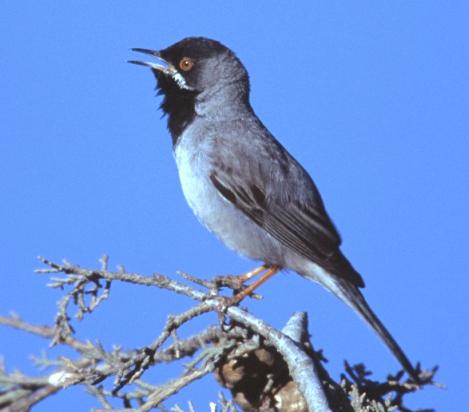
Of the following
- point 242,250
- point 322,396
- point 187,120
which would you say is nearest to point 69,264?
point 322,396

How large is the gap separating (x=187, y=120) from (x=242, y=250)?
1210 mm

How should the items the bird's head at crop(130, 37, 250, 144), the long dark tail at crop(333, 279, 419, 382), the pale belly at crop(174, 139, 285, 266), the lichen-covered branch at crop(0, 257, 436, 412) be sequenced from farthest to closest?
the bird's head at crop(130, 37, 250, 144) < the pale belly at crop(174, 139, 285, 266) < the long dark tail at crop(333, 279, 419, 382) < the lichen-covered branch at crop(0, 257, 436, 412)

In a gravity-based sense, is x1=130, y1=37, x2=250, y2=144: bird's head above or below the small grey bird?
above

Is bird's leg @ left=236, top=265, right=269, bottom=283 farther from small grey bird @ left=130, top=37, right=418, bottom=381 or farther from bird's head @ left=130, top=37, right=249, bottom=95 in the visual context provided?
bird's head @ left=130, top=37, right=249, bottom=95

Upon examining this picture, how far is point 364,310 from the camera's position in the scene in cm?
477

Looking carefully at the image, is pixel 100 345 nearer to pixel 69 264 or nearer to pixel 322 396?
pixel 69 264

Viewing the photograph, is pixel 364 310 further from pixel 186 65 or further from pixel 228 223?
pixel 186 65

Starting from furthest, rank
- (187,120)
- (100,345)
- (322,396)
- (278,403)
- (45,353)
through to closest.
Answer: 1. (187,120)
2. (45,353)
3. (100,345)
4. (278,403)
5. (322,396)

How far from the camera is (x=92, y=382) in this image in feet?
10.7

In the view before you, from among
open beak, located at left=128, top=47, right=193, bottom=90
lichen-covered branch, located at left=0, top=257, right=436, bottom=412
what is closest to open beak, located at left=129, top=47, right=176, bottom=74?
open beak, located at left=128, top=47, right=193, bottom=90

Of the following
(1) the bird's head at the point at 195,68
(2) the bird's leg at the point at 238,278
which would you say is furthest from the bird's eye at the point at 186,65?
(2) the bird's leg at the point at 238,278

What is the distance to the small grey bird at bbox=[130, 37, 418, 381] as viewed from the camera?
5152 mm

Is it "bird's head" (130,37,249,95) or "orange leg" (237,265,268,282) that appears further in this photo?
"bird's head" (130,37,249,95)

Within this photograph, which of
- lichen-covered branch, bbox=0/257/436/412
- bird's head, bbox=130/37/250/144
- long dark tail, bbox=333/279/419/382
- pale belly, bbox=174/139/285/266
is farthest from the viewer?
bird's head, bbox=130/37/250/144
